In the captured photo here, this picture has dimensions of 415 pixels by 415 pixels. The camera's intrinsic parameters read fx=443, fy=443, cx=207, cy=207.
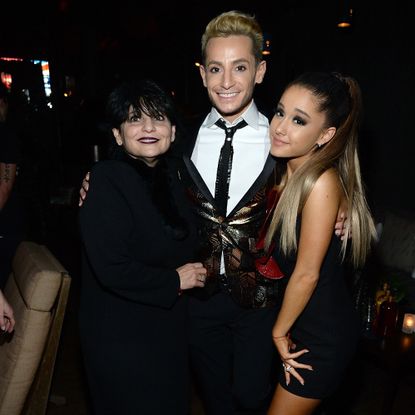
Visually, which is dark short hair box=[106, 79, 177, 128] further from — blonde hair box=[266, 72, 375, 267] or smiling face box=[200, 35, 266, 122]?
blonde hair box=[266, 72, 375, 267]

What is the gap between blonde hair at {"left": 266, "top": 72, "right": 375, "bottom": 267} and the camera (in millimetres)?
1562

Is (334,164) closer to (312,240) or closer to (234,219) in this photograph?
(312,240)

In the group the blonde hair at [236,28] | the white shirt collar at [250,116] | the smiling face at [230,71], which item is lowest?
the white shirt collar at [250,116]

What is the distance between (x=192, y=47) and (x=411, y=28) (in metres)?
8.41

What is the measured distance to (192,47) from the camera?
40.5ft

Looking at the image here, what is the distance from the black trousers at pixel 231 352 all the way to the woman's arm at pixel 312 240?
398mm

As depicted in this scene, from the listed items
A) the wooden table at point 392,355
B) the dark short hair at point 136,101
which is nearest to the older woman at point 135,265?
the dark short hair at point 136,101

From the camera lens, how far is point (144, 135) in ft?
5.46

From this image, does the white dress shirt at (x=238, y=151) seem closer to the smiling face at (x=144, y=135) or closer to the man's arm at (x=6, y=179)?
the smiling face at (x=144, y=135)

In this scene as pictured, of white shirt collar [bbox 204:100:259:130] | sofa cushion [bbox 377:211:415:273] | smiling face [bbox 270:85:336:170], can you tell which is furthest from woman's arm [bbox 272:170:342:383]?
sofa cushion [bbox 377:211:415:273]

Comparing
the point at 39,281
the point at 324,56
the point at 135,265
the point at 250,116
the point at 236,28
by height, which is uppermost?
the point at 324,56

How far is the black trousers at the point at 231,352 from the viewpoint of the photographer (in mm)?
2029

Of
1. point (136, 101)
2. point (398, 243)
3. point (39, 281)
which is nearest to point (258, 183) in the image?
point (136, 101)

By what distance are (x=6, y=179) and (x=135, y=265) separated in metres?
1.75
